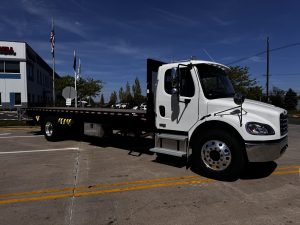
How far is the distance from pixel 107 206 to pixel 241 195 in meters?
2.30

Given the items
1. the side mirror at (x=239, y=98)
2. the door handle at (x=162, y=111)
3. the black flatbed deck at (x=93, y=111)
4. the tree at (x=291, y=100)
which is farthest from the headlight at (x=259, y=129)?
the tree at (x=291, y=100)

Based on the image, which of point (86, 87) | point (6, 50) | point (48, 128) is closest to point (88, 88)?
point (86, 87)

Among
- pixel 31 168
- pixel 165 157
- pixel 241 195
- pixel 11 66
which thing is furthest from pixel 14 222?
pixel 11 66

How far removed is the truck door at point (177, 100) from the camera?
6.41 metres

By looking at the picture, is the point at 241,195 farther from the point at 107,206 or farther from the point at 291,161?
the point at 291,161

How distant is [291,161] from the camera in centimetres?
755

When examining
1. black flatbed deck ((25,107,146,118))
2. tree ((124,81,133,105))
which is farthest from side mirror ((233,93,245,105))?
tree ((124,81,133,105))

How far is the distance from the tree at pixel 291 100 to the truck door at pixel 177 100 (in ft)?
189

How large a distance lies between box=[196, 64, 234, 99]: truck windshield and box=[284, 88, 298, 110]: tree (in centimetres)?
5720

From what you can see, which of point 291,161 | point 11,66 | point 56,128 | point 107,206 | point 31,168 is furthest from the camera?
point 11,66

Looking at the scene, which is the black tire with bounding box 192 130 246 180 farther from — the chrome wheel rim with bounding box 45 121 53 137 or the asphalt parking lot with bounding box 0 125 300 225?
the chrome wheel rim with bounding box 45 121 53 137

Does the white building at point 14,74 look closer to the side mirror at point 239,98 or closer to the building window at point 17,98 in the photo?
the building window at point 17,98

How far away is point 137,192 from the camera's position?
16.8ft

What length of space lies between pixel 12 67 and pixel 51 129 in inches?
1485
